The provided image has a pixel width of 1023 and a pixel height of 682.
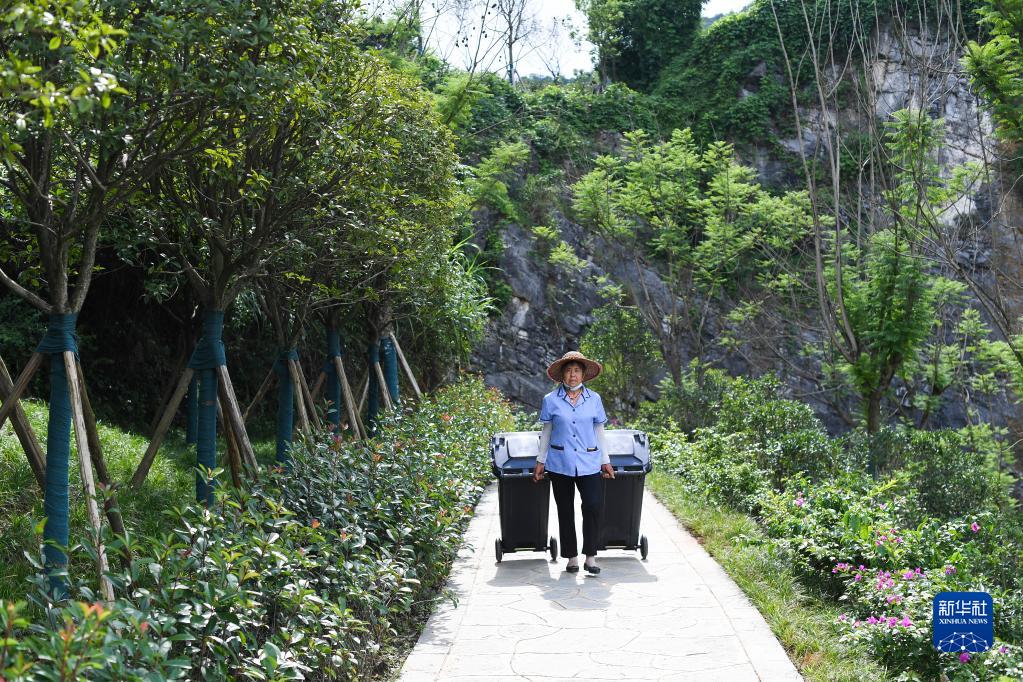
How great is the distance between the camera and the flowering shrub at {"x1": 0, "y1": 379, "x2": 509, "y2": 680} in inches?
116

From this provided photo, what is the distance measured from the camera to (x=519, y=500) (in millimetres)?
7371

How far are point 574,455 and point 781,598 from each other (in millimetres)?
1776

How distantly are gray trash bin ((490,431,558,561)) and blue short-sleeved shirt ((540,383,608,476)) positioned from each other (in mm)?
367

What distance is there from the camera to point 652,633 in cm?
546

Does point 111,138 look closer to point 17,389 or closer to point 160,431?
point 17,389

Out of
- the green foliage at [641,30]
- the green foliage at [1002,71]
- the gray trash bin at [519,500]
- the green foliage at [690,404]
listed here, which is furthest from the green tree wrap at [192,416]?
the green foliage at [641,30]

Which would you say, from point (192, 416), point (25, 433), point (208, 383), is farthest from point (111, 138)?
point (192, 416)

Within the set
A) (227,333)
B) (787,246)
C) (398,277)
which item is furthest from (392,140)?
(787,246)

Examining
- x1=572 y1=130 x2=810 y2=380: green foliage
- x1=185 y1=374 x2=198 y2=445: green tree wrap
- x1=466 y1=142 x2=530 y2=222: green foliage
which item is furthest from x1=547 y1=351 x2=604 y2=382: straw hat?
x1=466 y1=142 x2=530 y2=222: green foliage

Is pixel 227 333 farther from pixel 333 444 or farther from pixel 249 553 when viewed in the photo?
pixel 249 553

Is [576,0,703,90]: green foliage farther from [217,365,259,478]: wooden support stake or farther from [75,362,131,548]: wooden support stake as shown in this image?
[75,362,131,548]: wooden support stake

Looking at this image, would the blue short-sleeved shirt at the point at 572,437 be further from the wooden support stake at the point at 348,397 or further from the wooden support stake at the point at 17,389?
the wooden support stake at the point at 348,397

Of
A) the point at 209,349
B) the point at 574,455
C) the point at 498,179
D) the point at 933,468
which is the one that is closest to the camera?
the point at 574,455

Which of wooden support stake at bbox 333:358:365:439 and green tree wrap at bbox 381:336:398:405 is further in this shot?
green tree wrap at bbox 381:336:398:405
